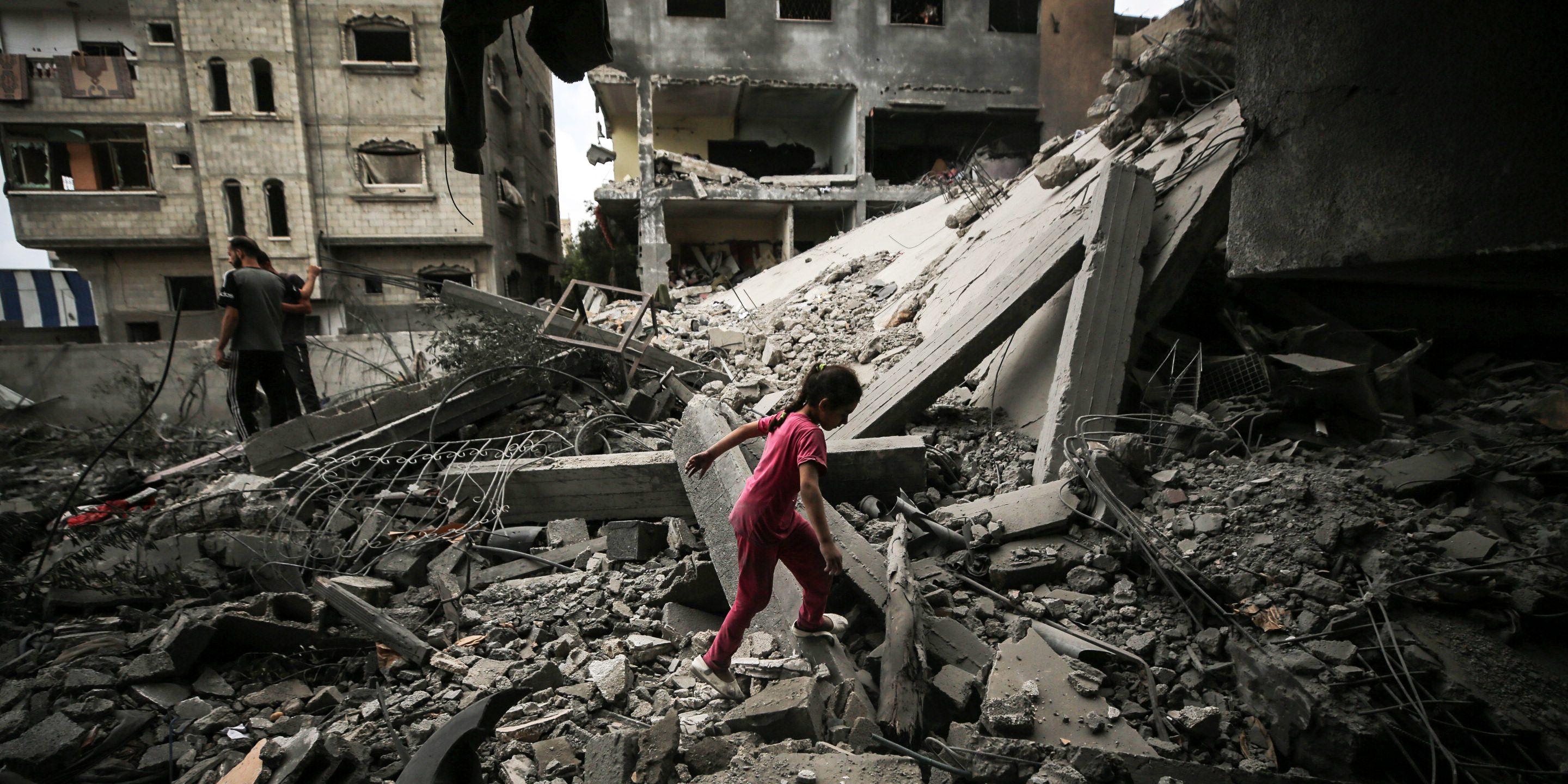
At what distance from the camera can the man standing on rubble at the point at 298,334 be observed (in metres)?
5.56

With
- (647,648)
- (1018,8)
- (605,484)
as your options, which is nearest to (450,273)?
(605,484)

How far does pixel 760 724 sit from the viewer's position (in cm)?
209

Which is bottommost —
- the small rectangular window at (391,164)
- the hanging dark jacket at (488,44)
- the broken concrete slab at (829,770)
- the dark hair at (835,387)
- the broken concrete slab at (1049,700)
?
the broken concrete slab at (1049,700)

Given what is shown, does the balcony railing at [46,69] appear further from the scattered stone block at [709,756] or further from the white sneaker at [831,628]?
the scattered stone block at [709,756]

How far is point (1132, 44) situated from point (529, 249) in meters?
17.4

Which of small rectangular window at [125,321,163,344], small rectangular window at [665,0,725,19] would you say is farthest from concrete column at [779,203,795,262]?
small rectangular window at [125,321,163,344]

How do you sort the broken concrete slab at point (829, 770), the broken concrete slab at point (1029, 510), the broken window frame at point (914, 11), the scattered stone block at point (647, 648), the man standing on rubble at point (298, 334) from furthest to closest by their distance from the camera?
the broken window frame at point (914, 11) < the man standing on rubble at point (298, 334) < the broken concrete slab at point (1029, 510) < the scattered stone block at point (647, 648) < the broken concrete slab at point (829, 770)

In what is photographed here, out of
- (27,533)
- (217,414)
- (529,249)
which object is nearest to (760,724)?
(27,533)

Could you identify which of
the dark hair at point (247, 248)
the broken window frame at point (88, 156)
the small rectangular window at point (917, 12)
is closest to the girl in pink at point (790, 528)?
the dark hair at point (247, 248)

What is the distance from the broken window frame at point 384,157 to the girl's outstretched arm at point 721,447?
1819cm

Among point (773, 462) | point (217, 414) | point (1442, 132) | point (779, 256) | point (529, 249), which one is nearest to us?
point (1442, 132)

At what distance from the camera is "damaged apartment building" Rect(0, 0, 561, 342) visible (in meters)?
16.5

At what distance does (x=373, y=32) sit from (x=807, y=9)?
11.5 m

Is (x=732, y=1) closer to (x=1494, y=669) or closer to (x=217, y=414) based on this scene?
(x=217, y=414)
